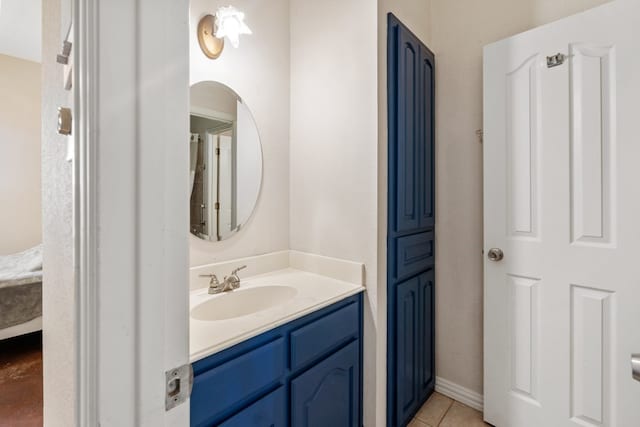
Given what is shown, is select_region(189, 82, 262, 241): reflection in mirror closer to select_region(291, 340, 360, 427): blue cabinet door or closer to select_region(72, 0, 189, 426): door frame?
select_region(291, 340, 360, 427): blue cabinet door

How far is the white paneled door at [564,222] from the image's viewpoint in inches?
49.2

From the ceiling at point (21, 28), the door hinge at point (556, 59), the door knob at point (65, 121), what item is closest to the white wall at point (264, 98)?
the door knob at point (65, 121)

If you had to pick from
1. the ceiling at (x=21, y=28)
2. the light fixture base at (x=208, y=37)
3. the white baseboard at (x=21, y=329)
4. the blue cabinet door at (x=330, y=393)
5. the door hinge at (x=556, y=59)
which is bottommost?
the white baseboard at (x=21, y=329)

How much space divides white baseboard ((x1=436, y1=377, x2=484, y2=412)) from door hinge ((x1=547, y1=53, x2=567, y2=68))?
179 centimetres

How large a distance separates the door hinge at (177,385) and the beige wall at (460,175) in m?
1.70

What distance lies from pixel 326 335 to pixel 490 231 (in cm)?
103

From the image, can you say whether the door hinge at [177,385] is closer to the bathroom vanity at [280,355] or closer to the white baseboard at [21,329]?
the bathroom vanity at [280,355]

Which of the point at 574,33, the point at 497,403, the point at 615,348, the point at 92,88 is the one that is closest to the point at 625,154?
the point at 574,33

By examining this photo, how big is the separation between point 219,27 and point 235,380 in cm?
149

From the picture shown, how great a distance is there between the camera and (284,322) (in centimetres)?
109

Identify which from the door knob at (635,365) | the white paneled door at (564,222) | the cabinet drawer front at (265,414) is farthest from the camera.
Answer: the white paneled door at (564,222)

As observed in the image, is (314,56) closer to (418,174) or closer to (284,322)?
(418,174)

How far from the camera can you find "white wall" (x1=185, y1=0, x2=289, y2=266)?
5.02 ft

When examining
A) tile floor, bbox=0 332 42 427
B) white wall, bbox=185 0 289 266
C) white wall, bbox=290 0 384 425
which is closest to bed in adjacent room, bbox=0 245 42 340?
tile floor, bbox=0 332 42 427
